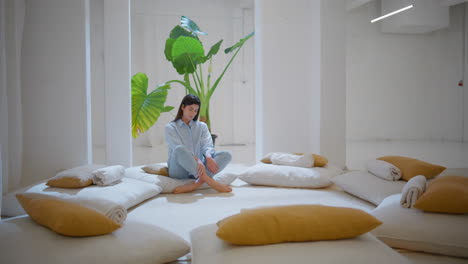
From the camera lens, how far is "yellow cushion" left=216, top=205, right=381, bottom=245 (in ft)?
4.42

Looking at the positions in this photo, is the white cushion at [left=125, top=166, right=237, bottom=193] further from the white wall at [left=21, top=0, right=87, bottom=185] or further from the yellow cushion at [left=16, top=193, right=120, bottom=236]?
the yellow cushion at [left=16, top=193, right=120, bottom=236]

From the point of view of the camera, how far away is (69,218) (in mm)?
1468

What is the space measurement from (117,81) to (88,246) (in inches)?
135

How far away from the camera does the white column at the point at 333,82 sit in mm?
4484

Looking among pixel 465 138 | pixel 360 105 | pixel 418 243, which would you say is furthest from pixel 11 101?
pixel 465 138

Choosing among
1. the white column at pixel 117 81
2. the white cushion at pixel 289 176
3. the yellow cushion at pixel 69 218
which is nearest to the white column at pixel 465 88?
the white cushion at pixel 289 176

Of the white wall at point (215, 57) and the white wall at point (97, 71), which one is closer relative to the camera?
the white wall at point (97, 71)

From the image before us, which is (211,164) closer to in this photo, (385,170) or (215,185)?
(215,185)

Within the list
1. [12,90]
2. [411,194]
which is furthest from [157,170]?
[411,194]

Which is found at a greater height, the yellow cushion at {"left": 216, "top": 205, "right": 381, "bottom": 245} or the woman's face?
the woman's face

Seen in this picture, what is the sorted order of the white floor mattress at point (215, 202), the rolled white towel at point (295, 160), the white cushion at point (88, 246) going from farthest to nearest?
1. the rolled white towel at point (295, 160)
2. the white floor mattress at point (215, 202)
3. the white cushion at point (88, 246)

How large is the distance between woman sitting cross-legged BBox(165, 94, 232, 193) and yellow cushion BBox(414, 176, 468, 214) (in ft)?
5.15

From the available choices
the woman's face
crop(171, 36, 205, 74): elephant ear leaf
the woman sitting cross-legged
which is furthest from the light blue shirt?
crop(171, 36, 205, 74): elephant ear leaf

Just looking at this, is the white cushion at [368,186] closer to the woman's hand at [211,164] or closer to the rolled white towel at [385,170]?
the rolled white towel at [385,170]
